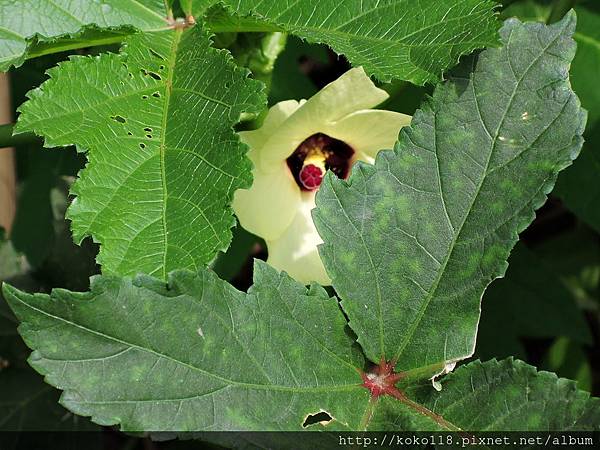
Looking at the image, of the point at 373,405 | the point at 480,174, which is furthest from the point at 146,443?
the point at 480,174

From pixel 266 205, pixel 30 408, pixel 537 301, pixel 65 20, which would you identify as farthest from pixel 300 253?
pixel 537 301

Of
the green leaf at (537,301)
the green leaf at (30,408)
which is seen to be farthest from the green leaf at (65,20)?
the green leaf at (537,301)

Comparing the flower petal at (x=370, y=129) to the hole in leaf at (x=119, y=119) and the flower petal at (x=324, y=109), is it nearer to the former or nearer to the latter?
the flower petal at (x=324, y=109)

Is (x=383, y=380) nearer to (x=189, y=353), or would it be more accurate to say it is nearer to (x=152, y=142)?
(x=189, y=353)

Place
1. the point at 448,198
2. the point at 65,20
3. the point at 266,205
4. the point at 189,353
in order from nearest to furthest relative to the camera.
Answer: the point at 189,353 < the point at 448,198 < the point at 65,20 < the point at 266,205

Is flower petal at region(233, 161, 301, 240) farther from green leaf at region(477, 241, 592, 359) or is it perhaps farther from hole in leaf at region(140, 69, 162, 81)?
green leaf at region(477, 241, 592, 359)

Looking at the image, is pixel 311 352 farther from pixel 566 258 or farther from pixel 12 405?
pixel 566 258
